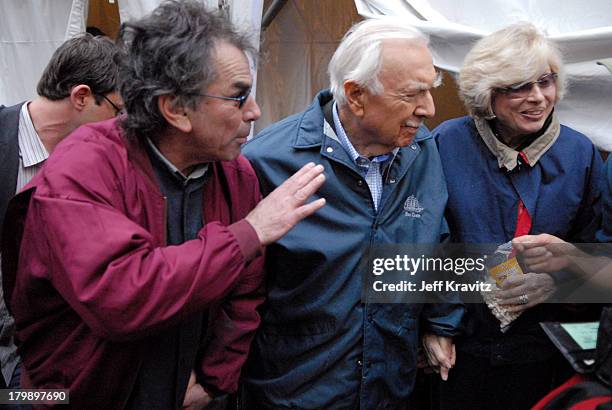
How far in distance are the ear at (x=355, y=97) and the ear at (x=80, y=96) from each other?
0.97m

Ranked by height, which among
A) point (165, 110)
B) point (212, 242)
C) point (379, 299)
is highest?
point (165, 110)

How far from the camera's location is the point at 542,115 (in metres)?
2.22

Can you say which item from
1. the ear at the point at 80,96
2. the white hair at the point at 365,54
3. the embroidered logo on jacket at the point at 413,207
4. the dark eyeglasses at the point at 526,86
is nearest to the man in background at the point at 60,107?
the ear at the point at 80,96

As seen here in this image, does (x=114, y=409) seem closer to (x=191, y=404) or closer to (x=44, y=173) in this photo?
(x=191, y=404)

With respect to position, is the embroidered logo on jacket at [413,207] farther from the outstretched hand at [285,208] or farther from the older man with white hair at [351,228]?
the outstretched hand at [285,208]

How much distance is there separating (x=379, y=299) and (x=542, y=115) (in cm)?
85

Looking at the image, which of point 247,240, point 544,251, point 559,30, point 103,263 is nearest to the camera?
point 103,263

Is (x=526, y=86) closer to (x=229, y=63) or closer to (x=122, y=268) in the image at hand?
(x=229, y=63)

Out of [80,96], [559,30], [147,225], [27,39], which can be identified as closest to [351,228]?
[147,225]

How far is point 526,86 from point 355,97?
619mm

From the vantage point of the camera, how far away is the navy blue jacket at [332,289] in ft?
6.54

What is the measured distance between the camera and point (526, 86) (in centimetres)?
221

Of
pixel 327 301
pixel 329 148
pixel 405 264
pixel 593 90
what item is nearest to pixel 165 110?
pixel 329 148

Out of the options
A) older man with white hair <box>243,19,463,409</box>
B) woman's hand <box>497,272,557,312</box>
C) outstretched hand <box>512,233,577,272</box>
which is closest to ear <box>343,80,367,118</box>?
older man with white hair <box>243,19,463,409</box>
